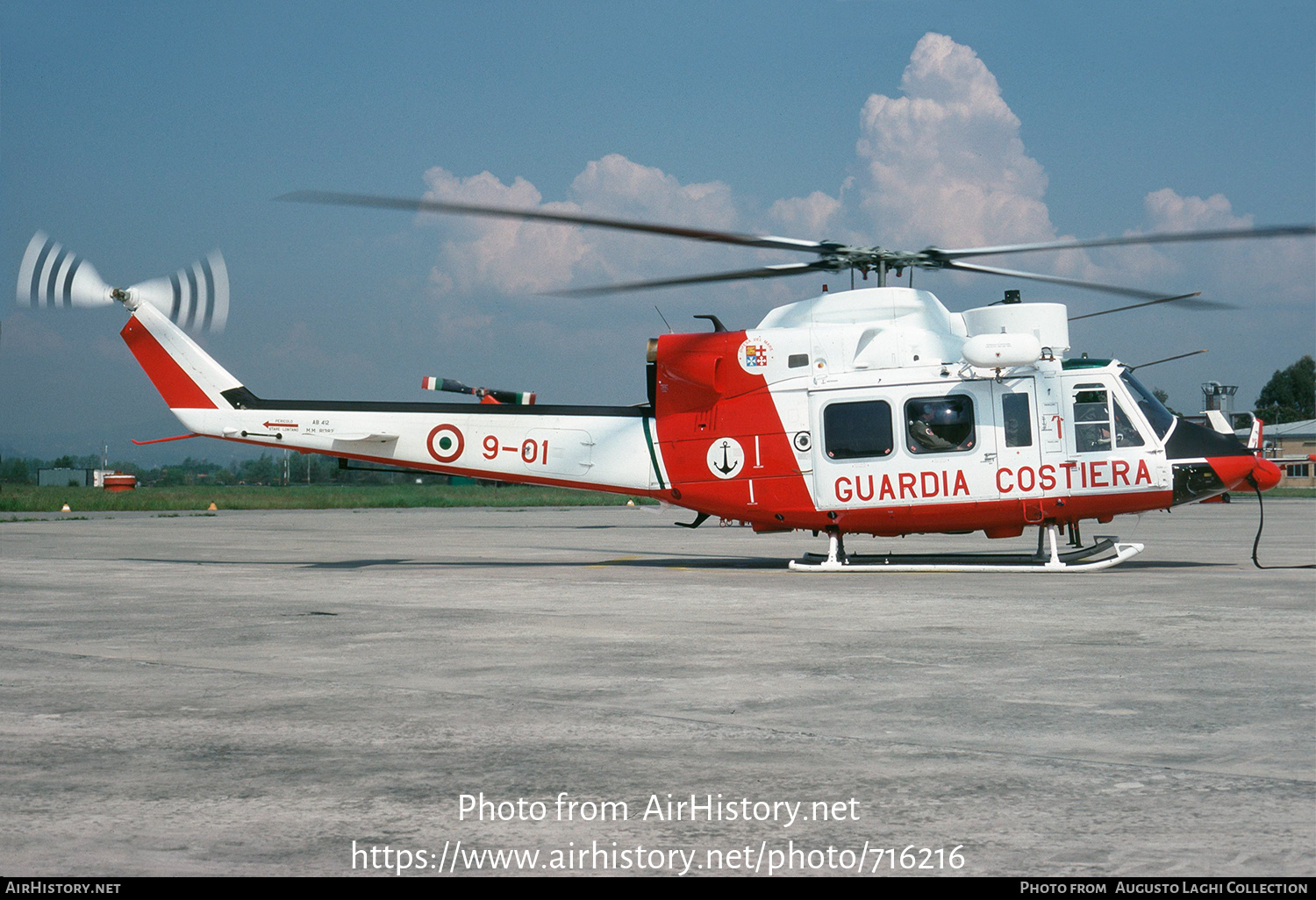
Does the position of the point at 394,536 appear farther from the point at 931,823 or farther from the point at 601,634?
the point at 931,823

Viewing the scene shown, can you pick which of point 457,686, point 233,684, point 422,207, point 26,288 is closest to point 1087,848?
point 457,686

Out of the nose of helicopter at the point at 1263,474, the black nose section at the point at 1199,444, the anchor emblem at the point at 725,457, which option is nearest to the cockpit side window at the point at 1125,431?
the black nose section at the point at 1199,444

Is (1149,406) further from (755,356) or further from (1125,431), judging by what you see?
(755,356)

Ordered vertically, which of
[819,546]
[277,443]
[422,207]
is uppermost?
[422,207]

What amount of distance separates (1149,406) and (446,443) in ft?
31.8

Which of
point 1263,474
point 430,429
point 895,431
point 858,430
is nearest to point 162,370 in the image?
point 430,429

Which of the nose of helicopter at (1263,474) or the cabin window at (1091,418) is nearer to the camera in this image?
the cabin window at (1091,418)

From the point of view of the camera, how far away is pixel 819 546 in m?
22.4

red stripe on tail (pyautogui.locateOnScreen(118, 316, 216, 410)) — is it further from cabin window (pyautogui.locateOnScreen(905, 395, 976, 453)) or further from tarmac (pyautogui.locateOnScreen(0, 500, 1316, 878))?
cabin window (pyautogui.locateOnScreen(905, 395, 976, 453))

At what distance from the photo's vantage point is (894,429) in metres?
15.3

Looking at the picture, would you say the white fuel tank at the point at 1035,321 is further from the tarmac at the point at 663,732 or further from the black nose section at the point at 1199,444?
the tarmac at the point at 663,732

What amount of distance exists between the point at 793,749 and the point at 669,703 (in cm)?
131

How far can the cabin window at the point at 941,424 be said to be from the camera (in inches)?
597

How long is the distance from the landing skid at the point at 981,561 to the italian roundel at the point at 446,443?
5.16 m
